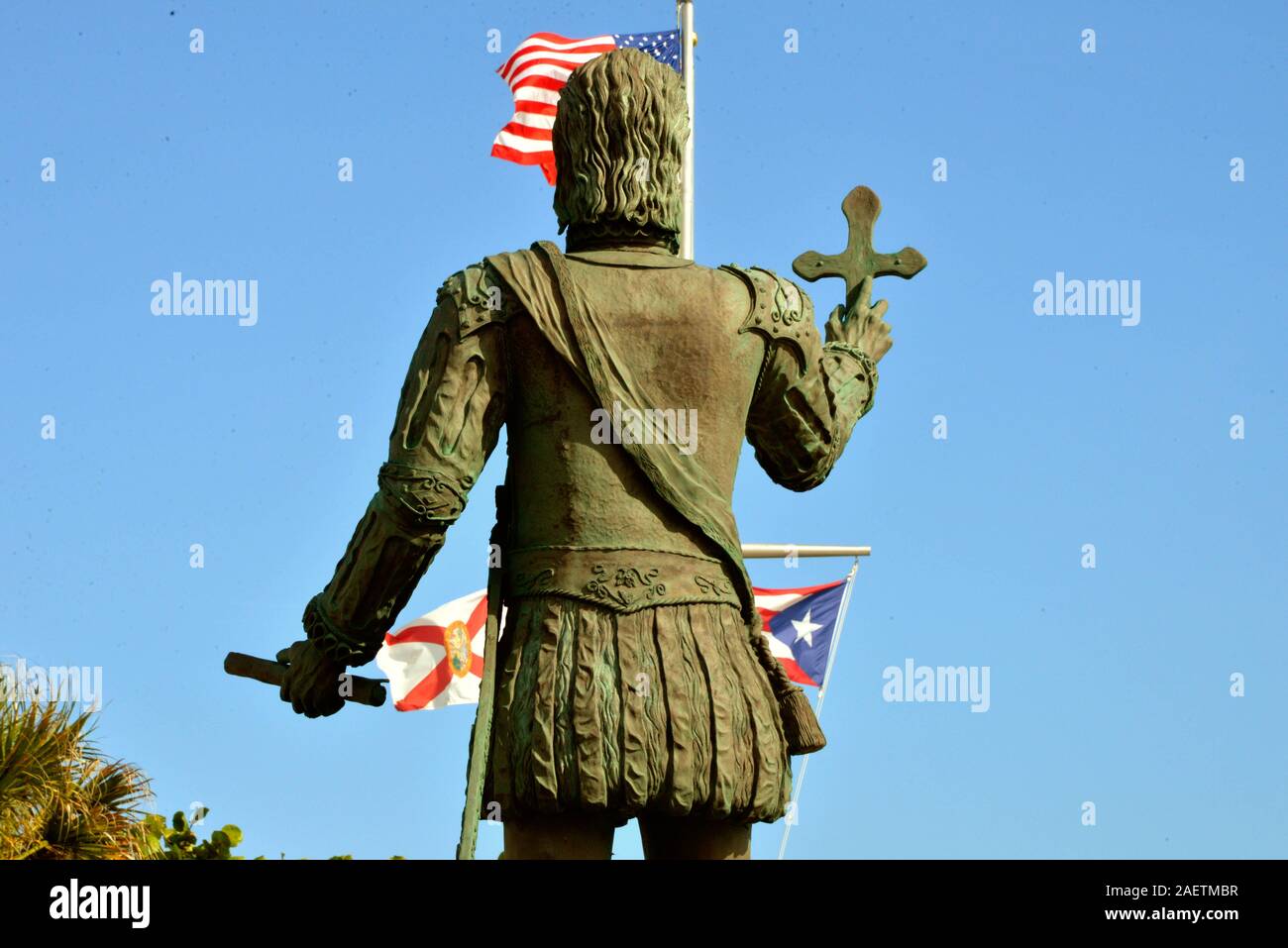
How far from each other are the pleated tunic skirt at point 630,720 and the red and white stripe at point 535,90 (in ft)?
32.6

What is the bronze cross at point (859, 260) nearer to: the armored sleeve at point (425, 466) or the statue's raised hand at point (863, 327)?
the statue's raised hand at point (863, 327)

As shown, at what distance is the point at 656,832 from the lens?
7520 mm

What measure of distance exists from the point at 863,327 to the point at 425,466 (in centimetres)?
194

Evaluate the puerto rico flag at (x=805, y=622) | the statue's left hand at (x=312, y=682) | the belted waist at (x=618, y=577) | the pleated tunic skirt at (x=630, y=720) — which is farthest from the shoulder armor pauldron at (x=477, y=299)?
the puerto rico flag at (x=805, y=622)

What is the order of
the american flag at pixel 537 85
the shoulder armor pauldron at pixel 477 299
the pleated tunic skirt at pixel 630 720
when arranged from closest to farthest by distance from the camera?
1. the pleated tunic skirt at pixel 630 720
2. the shoulder armor pauldron at pixel 477 299
3. the american flag at pixel 537 85

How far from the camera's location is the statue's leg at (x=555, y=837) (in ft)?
23.9

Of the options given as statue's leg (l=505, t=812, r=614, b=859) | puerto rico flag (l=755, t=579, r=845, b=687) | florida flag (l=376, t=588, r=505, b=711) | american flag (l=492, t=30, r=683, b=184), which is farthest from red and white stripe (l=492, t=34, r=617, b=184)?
statue's leg (l=505, t=812, r=614, b=859)

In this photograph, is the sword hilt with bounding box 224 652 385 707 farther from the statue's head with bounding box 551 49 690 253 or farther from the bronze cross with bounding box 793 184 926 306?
the bronze cross with bounding box 793 184 926 306

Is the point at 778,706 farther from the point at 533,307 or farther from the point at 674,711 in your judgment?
the point at 533,307

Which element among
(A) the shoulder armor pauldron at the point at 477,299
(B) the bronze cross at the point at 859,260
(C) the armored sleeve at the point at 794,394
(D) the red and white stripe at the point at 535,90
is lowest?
(C) the armored sleeve at the point at 794,394

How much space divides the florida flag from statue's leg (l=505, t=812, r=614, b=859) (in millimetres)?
11673

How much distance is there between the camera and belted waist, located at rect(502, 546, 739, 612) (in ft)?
24.3
